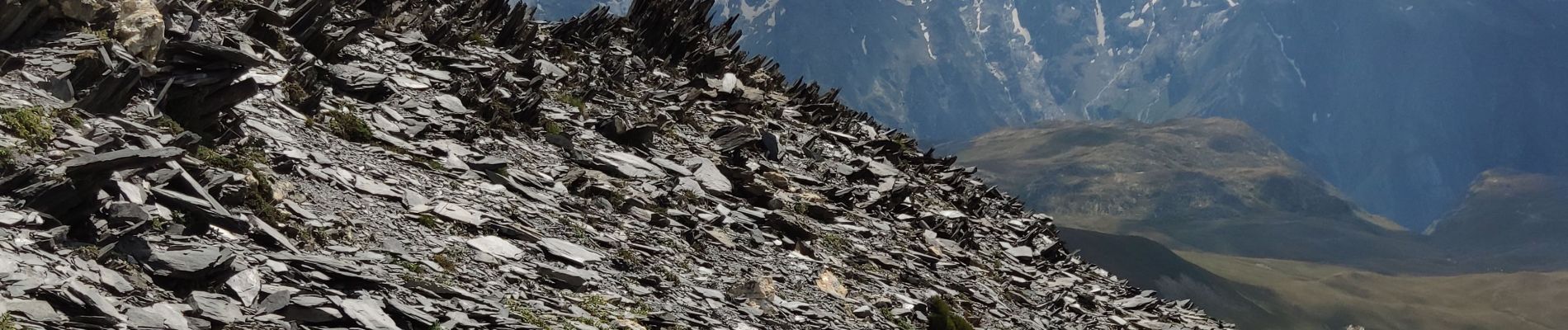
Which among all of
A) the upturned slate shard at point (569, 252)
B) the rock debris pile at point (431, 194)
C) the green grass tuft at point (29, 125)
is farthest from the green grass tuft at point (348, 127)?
the green grass tuft at point (29, 125)

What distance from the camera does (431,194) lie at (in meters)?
21.5

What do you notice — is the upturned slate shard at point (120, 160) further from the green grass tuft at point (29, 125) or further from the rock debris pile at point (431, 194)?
the green grass tuft at point (29, 125)

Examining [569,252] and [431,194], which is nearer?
[569,252]

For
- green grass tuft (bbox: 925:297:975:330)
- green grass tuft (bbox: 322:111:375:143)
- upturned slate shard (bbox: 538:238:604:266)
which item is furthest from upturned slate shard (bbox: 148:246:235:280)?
green grass tuft (bbox: 925:297:975:330)

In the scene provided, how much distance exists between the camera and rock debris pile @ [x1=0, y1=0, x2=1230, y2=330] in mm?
14797

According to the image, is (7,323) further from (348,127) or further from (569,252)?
(348,127)

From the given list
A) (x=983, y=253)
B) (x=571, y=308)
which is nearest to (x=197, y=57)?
(x=571, y=308)

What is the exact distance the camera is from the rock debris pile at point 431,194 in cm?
1480

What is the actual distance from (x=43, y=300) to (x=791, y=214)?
19181 mm

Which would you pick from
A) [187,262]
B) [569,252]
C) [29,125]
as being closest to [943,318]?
[569,252]

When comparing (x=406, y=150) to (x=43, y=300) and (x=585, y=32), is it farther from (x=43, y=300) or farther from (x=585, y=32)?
(x=585, y=32)

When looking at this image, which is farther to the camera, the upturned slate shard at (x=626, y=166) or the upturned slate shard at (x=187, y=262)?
the upturned slate shard at (x=626, y=166)

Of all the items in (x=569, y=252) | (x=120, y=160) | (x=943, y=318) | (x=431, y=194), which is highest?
(x=120, y=160)

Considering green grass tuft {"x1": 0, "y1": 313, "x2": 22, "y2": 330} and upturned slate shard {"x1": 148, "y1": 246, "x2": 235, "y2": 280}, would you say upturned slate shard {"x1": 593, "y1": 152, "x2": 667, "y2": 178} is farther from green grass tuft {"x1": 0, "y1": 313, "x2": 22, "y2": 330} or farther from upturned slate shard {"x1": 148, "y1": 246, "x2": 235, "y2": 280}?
green grass tuft {"x1": 0, "y1": 313, "x2": 22, "y2": 330}
